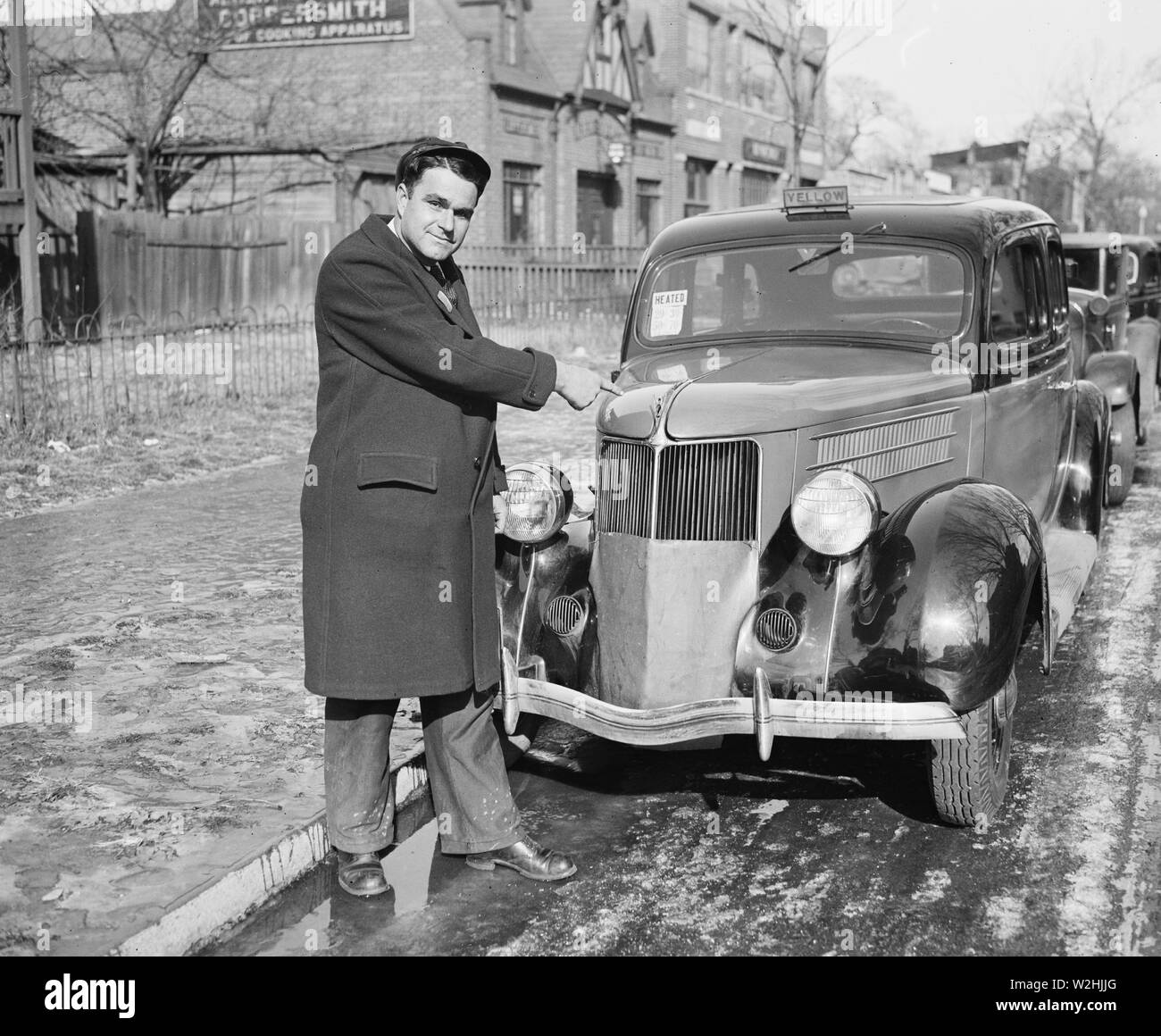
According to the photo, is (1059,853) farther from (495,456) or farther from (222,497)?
(222,497)

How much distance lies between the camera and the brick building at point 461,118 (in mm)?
24203

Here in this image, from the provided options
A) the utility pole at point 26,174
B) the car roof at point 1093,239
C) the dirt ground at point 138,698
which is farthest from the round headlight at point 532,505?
the utility pole at point 26,174

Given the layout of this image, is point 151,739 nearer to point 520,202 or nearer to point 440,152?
point 440,152

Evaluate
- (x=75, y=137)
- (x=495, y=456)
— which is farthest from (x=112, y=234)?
(x=495, y=456)

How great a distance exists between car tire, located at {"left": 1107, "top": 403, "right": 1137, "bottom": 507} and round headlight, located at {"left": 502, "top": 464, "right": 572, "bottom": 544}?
5972 millimetres

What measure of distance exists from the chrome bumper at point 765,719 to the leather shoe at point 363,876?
2.38 feet

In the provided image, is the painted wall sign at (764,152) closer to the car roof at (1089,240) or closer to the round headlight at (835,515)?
the car roof at (1089,240)

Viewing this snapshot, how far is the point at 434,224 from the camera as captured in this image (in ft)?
11.0

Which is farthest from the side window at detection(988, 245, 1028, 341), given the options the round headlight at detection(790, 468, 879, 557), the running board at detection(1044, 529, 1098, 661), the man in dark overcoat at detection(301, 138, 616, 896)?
the man in dark overcoat at detection(301, 138, 616, 896)

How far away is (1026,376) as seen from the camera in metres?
5.63

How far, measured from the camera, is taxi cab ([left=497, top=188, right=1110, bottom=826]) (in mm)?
3684

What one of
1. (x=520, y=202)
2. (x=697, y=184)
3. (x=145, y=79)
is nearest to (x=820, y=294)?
(x=145, y=79)

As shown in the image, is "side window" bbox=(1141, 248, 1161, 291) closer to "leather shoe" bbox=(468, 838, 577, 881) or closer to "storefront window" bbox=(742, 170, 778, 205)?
"leather shoe" bbox=(468, 838, 577, 881)
